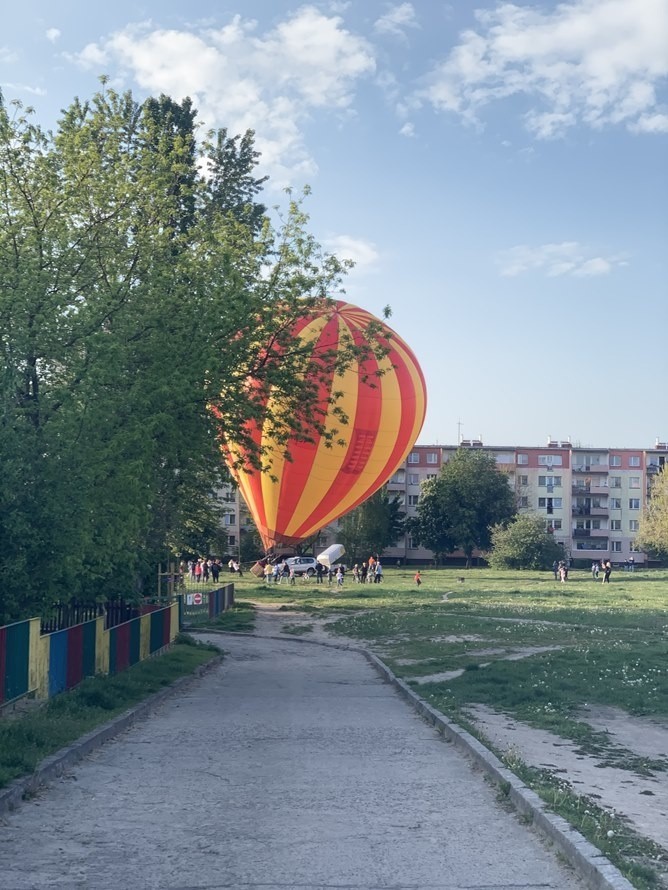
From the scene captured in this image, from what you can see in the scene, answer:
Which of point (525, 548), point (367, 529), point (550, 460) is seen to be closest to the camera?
point (525, 548)

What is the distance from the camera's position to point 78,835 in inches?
303

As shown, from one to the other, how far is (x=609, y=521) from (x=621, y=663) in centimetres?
10315

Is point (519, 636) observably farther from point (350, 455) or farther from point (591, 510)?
point (591, 510)

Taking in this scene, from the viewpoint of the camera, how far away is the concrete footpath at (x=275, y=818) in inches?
261

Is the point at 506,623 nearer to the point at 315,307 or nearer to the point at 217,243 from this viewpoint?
the point at 315,307

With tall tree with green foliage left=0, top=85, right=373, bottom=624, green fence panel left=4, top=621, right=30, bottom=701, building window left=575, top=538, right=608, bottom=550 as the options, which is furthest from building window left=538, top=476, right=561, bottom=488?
green fence panel left=4, top=621, right=30, bottom=701

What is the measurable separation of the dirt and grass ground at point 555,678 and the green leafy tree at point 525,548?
125 ft

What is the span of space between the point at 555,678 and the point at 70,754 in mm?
10898

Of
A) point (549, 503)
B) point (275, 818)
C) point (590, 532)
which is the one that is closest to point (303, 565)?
point (549, 503)

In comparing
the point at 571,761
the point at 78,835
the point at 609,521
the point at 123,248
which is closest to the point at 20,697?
the point at 78,835

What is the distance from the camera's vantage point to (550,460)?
11975cm

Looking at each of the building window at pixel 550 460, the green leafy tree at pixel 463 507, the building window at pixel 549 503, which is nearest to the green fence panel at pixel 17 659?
the green leafy tree at pixel 463 507

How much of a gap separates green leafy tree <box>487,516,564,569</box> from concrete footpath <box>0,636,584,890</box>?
7528 centimetres

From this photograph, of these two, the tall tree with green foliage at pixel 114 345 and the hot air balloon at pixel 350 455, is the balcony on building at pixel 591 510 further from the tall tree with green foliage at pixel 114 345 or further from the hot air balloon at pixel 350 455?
the tall tree with green foliage at pixel 114 345
